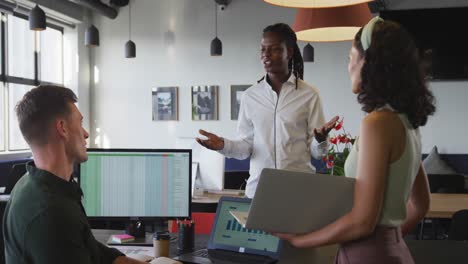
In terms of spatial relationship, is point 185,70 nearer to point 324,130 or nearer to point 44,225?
point 324,130

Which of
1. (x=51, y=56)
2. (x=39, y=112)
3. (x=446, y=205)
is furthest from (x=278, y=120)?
(x=51, y=56)

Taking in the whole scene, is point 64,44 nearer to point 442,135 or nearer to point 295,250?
point 442,135

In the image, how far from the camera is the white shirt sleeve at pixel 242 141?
8.15 feet

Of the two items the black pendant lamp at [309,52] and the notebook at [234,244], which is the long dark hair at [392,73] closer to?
the notebook at [234,244]

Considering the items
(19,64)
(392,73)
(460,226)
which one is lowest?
(460,226)

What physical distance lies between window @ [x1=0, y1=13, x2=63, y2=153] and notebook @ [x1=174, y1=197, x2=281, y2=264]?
518 cm

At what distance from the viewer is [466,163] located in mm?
7047

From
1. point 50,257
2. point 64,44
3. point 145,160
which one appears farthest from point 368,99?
point 64,44

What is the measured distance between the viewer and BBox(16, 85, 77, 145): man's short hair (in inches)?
53.6

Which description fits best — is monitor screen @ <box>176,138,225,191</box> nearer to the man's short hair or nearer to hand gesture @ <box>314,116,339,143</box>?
hand gesture @ <box>314,116,339,143</box>

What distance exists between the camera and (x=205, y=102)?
8.00 m

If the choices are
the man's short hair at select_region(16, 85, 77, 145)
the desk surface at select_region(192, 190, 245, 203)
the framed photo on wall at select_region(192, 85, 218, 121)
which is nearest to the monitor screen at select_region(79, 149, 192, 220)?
the man's short hair at select_region(16, 85, 77, 145)

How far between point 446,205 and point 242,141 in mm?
1815

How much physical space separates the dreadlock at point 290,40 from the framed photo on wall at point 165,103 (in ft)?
18.4
